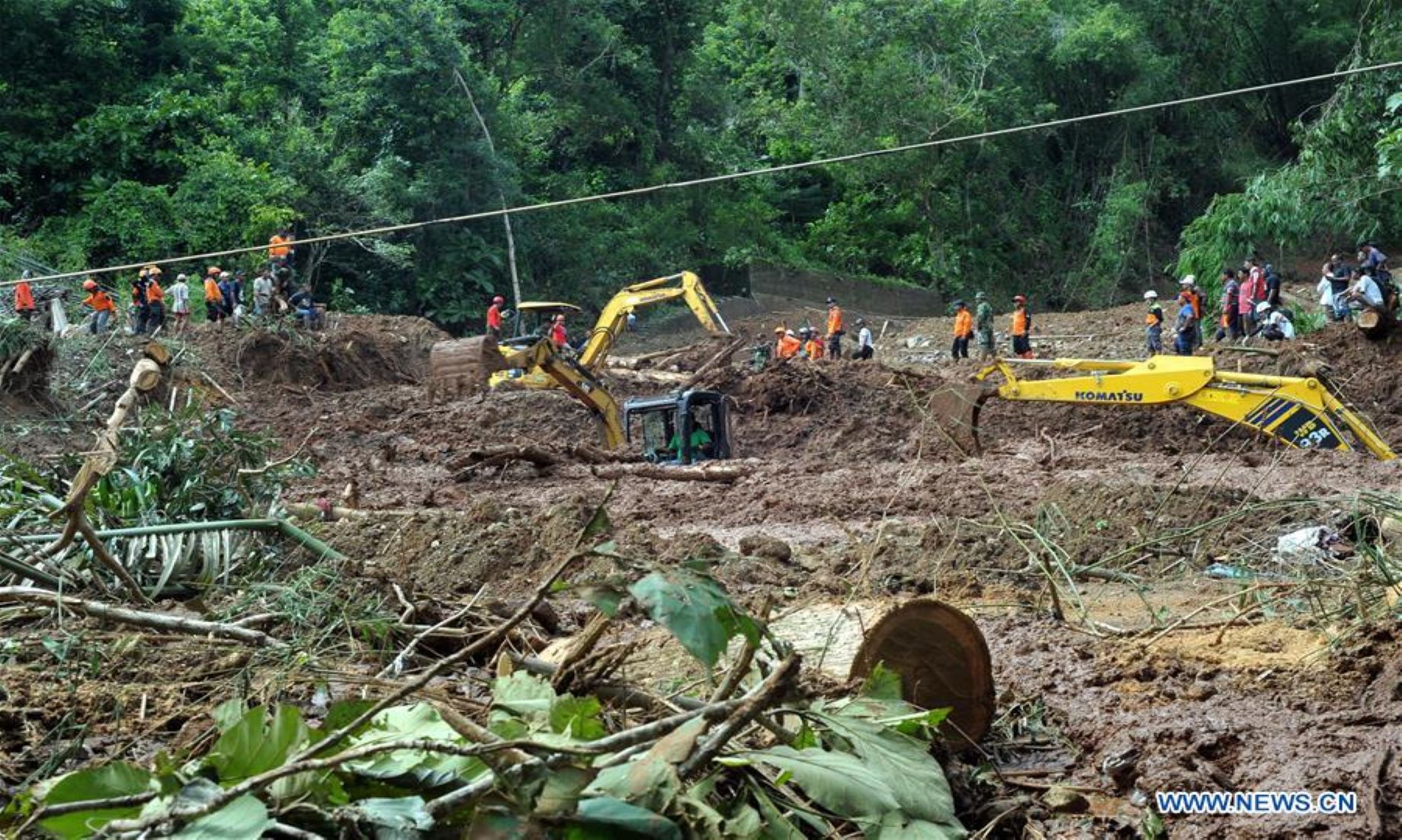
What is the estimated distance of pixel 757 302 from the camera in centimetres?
3647

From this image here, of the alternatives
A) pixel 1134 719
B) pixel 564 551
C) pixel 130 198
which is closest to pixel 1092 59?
pixel 130 198

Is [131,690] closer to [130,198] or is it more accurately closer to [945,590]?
[945,590]

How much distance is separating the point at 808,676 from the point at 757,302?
32480 millimetres

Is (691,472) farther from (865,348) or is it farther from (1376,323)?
(865,348)

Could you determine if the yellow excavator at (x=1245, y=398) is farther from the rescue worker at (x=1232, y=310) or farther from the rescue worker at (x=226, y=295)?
the rescue worker at (x=226, y=295)

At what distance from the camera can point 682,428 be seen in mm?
15273

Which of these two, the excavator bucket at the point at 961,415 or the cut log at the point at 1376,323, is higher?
the cut log at the point at 1376,323

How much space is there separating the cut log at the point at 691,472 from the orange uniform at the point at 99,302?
12007mm

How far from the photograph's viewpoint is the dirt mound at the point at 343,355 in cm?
2331

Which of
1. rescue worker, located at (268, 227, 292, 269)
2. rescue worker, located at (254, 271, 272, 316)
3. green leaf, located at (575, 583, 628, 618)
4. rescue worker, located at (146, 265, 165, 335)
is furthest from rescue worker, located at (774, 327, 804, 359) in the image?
green leaf, located at (575, 583, 628, 618)

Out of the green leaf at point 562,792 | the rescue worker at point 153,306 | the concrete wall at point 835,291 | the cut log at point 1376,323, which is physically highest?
the green leaf at point 562,792

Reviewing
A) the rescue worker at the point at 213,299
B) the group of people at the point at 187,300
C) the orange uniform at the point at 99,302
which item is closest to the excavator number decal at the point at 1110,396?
the group of people at the point at 187,300

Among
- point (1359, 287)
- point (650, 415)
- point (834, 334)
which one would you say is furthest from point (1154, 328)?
point (650, 415)

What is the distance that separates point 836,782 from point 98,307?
22.0 metres
